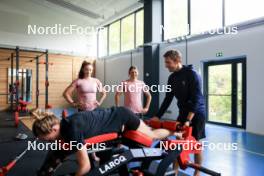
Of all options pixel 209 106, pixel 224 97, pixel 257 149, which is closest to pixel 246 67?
pixel 224 97

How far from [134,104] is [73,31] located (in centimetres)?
873

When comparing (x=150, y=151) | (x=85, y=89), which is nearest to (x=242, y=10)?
(x=85, y=89)

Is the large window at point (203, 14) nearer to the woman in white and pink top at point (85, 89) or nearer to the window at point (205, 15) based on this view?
the window at point (205, 15)

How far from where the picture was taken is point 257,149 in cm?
369

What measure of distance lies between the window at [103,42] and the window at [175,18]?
4.07 metres

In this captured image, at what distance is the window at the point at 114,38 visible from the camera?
33.3ft

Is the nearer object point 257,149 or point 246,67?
point 257,149

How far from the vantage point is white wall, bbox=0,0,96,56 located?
9305 mm

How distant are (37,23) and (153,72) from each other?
5683mm

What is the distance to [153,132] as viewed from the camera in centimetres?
180

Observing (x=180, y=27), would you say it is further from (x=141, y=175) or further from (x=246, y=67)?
(x=141, y=175)

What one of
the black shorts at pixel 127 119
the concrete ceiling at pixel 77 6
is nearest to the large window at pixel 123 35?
the concrete ceiling at pixel 77 6

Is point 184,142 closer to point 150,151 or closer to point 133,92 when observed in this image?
point 150,151

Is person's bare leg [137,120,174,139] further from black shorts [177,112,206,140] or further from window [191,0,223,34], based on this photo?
window [191,0,223,34]
